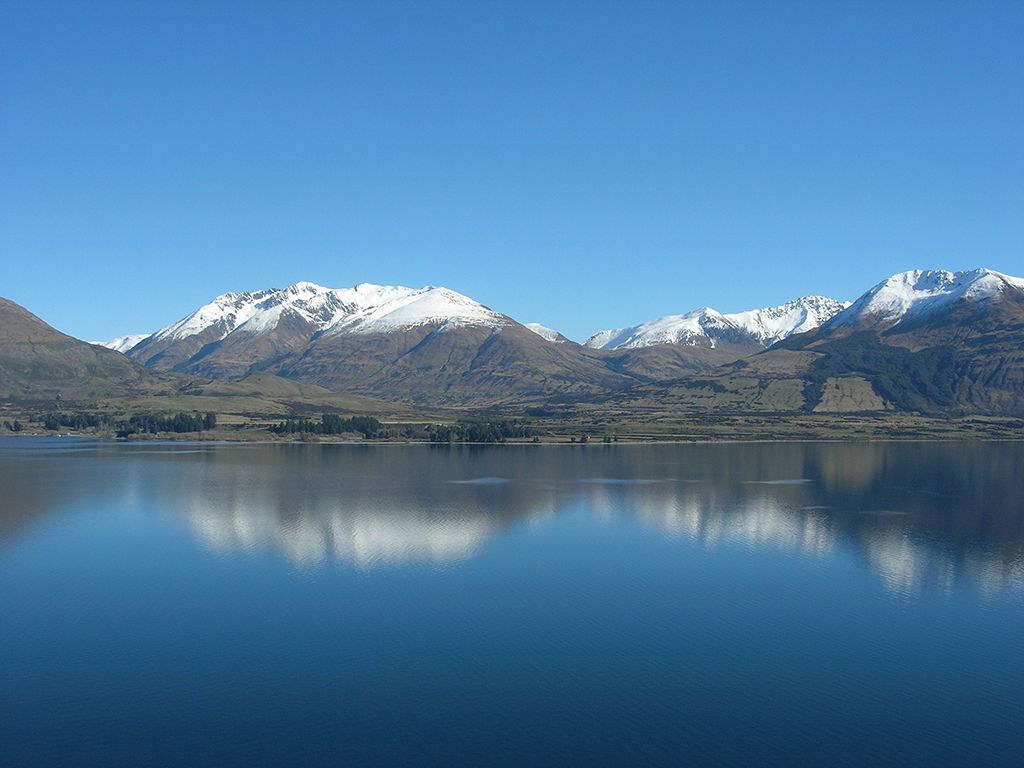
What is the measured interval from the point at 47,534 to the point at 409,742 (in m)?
39.9

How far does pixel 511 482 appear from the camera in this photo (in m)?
82.2

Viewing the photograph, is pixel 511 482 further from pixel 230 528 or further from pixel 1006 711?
pixel 1006 711

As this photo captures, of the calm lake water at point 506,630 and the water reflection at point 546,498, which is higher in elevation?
the water reflection at point 546,498

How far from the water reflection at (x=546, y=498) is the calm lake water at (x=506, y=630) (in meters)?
0.49

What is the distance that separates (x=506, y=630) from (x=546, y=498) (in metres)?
38.4

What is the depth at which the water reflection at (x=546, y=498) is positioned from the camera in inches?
1917

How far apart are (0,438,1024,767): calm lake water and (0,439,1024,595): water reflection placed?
0.49 metres

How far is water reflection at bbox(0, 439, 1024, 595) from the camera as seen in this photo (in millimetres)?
48688

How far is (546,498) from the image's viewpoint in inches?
2793

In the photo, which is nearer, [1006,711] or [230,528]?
[1006,711]

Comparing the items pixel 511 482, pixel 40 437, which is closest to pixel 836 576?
pixel 511 482

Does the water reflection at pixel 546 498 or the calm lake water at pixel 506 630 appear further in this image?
the water reflection at pixel 546 498

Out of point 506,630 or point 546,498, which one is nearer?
point 506,630

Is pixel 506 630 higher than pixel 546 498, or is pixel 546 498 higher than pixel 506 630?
pixel 546 498
